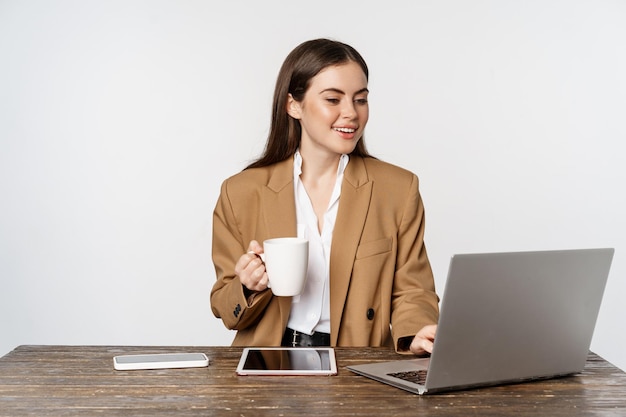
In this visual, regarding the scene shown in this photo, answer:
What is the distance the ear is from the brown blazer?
0.45 feet

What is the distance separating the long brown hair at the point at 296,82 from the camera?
8.56 feet

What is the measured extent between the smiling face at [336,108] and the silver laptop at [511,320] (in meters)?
0.92

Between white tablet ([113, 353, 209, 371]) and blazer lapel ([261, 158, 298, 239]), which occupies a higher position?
blazer lapel ([261, 158, 298, 239])

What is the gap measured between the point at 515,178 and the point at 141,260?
188cm

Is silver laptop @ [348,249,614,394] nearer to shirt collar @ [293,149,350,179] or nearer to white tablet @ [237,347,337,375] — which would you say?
white tablet @ [237,347,337,375]

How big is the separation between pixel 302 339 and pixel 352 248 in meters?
0.30

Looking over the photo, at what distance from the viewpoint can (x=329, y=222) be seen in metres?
2.61

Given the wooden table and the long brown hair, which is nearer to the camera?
the wooden table

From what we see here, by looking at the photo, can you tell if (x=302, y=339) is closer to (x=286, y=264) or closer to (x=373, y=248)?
(x=373, y=248)

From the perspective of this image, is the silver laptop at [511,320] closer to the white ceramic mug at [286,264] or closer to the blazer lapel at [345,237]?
the white ceramic mug at [286,264]

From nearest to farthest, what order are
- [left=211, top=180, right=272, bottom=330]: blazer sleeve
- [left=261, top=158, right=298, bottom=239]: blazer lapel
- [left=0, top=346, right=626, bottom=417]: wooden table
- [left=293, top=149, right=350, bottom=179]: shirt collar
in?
1. [left=0, top=346, right=626, bottom=417]: wooden table
2. [left=211, top=180, right=272, bottom=330]: blazer sleeve
3. [left=261, top=158, right=298, bottom=239]: blazer lapel
4. [left=293, top=149, right=350, bottom=179]: shirt collar

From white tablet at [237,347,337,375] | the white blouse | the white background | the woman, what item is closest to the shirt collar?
the woman

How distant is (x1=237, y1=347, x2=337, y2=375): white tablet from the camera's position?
179 centimetres

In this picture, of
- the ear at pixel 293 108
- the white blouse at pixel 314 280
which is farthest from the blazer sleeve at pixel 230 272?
the ear at pixel 293 108
